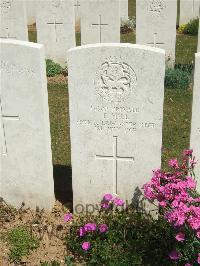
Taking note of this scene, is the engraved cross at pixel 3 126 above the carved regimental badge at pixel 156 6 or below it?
below

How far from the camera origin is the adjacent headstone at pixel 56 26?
10.4m

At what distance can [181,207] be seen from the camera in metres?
3.85

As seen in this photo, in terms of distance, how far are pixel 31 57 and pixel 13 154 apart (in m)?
1.19

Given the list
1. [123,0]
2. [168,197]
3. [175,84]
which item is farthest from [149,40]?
[168,197]

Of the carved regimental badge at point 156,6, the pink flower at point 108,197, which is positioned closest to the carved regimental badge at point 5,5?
the carved regimental badge at point 156,6

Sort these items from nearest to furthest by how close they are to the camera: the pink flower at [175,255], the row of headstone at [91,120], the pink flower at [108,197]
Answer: the pink flower at [175,255]
the row of headstone at [91,120]
the pink flower at [108,197]

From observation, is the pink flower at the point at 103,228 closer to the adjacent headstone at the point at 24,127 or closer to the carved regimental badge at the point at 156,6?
the adjacent headstone at the point at 24,127

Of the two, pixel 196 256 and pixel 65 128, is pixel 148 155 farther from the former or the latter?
pixel 65 128

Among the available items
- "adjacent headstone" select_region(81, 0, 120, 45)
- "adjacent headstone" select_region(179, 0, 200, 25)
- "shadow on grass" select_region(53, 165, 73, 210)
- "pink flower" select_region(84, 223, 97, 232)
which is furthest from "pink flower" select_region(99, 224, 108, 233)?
"adjacent headstone" select_region(179, 0, 200, 25)

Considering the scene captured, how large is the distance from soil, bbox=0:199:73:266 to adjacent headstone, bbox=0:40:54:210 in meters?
0.13

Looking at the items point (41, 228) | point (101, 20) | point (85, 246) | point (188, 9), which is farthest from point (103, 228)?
point (188, 9)

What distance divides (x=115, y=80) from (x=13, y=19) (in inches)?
254

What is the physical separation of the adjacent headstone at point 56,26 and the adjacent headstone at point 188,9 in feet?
19.4

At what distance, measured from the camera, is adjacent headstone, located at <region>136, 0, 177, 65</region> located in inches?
387
